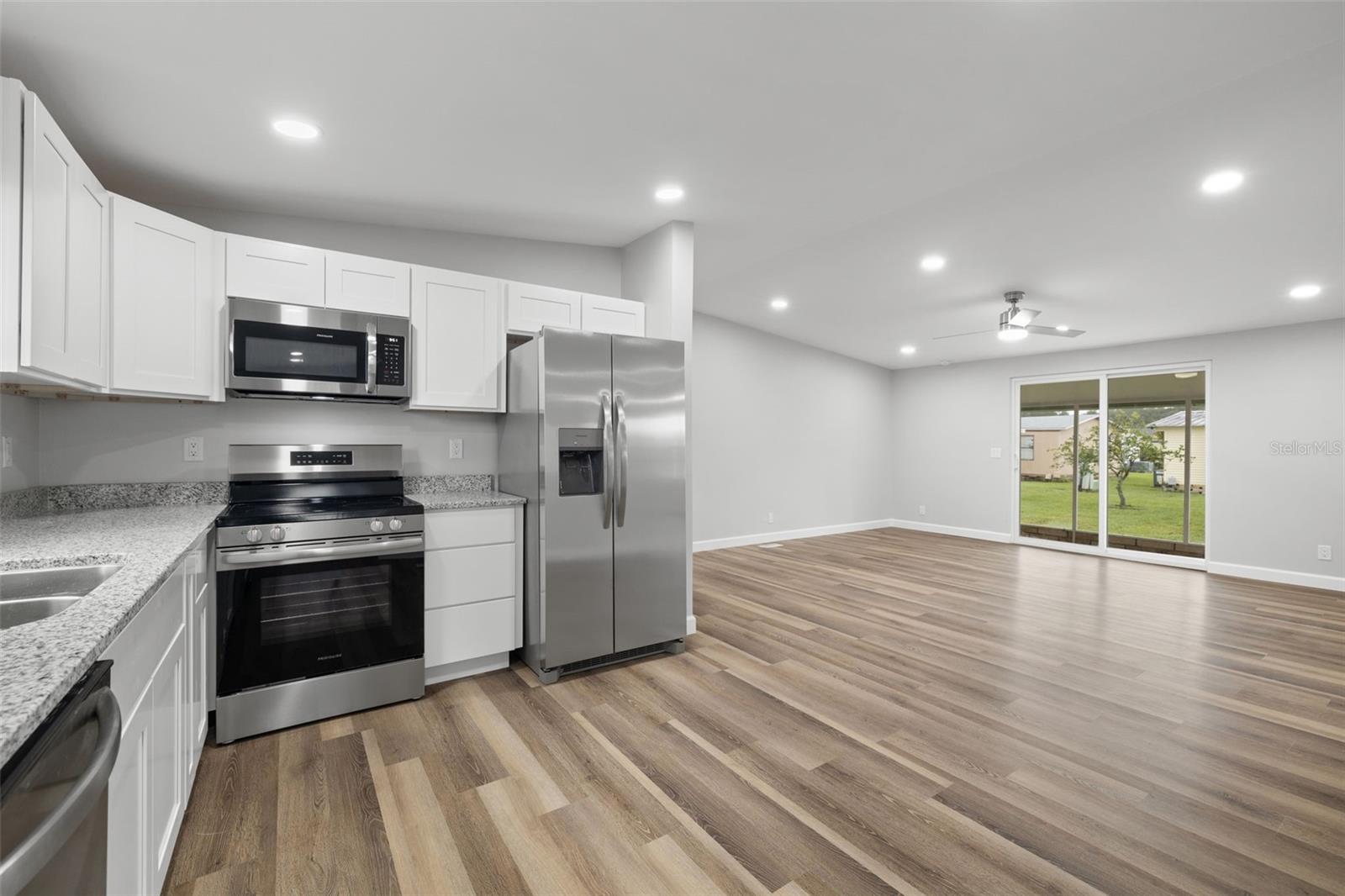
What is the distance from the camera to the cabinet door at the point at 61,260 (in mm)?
1653

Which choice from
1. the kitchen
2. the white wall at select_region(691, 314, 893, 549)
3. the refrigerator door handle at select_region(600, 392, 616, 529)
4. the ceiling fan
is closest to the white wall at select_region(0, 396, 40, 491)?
the kitchen

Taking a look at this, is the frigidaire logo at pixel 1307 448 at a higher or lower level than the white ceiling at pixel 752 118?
lower

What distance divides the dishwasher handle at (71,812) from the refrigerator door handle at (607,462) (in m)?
2.24

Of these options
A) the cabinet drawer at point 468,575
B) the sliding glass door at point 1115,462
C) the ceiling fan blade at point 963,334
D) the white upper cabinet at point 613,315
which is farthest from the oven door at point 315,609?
the sliding glass door at point 1115,462

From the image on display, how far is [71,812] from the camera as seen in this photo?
2.56 feet

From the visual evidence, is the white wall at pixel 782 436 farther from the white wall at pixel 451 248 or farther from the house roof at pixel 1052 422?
the white wall at pixel 451 248

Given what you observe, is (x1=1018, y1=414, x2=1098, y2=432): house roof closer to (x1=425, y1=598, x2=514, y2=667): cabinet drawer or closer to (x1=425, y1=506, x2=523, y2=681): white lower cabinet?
(x1=425, y1=506, x2=523, y2=681): white lower cabinet

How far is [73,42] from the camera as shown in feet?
6.11

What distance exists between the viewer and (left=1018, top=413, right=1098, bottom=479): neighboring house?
278 inches

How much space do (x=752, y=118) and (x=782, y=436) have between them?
5.04m

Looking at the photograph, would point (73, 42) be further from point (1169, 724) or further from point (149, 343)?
point (1169, 724)

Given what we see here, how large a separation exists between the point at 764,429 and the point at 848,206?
377 centimetres

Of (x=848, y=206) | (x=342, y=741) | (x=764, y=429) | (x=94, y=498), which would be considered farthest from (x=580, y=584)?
(x=764, y=429)

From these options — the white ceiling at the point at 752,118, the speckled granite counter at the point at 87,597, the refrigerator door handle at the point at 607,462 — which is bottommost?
the speckled granite counter at the point at 87,597
